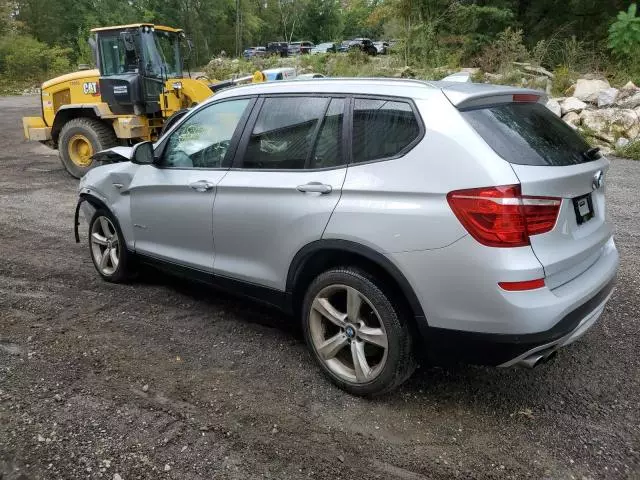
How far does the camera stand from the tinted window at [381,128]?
2826 millimetres

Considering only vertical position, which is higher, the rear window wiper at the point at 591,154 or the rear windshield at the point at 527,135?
the rear windshield at the point at 527,135

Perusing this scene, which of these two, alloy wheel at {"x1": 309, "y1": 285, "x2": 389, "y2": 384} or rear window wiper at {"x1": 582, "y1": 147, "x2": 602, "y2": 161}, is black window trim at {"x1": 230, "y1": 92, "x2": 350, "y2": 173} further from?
rear window wiper at {"x1": 582, "y1": 147, "x2": 602, "y2": 161}

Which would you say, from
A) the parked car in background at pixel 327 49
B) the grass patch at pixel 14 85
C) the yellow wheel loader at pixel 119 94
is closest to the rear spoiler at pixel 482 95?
the yellow wheel loader at pixel 119 94

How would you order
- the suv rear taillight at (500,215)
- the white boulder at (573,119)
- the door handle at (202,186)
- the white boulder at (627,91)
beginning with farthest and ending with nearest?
the white boulder at (627,91)
the white boulder at (573,119)
the door handle at (202,186)
the suv rear taillight at (500,215)

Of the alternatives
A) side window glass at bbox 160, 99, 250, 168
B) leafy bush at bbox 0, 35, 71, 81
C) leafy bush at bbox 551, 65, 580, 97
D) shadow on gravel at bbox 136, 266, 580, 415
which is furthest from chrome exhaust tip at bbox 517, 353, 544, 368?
leafy bush at bbox 0, 35, 71, 81

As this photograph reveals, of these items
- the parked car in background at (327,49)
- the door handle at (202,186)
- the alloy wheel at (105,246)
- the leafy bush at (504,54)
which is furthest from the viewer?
the parked car in background at (327,49)

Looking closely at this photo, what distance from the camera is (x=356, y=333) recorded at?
9.89ft

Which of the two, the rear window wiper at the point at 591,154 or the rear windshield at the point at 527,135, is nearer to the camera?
the rear windshield at the point at 527,135

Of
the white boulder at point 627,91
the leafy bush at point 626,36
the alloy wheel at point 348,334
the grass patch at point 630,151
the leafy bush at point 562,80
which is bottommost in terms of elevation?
the alloy wheel at point 348,334

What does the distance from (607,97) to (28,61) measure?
119 ft

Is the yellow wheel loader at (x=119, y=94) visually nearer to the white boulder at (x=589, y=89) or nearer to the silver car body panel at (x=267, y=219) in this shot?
the silver car body panel at (x=267, y=219)

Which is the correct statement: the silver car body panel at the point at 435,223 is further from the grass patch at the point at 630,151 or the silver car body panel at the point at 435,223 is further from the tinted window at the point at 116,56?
the grass patch at the point at 630,151

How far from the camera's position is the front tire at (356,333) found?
2.82m

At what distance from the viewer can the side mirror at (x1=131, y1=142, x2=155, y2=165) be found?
13.7 feet
